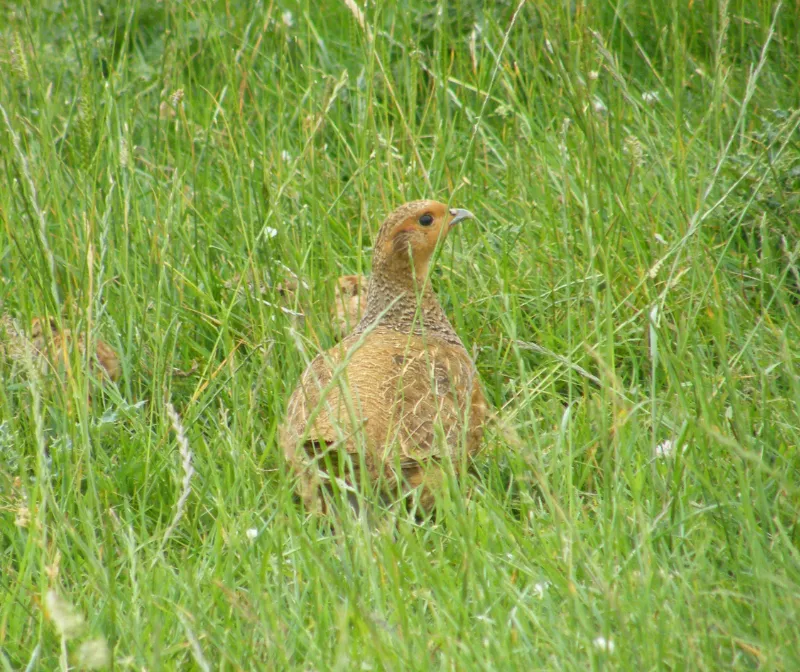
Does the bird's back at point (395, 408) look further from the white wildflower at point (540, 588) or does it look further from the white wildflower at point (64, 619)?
the white wildflower at point (64, 619)

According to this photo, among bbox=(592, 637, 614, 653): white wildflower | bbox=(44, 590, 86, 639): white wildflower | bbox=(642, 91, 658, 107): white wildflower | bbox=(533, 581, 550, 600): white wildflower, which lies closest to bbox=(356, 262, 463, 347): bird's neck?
bbox=(642, 91, 658, 107): white wildflower

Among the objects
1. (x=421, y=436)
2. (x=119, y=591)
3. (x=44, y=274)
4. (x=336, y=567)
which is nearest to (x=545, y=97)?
(x=421, y=436)

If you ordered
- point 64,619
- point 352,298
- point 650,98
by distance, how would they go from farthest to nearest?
point 650,98, point 352,298, point 64,619

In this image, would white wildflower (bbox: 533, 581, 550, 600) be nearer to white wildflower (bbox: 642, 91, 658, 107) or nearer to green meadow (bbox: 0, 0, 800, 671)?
green meadow (bbox: 0, 0, 800, 671)

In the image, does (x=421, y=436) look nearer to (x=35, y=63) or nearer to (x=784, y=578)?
(x=784, y=578)

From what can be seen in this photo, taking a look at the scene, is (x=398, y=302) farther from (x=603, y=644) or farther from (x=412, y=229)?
(x=603, y=644)

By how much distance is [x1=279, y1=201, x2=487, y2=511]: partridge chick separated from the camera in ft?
10.9

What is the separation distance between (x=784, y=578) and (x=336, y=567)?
1118 mm

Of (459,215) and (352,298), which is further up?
(459,215)

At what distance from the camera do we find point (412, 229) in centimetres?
441

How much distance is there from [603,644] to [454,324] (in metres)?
2.40

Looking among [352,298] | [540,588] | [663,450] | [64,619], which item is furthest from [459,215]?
[64,619]

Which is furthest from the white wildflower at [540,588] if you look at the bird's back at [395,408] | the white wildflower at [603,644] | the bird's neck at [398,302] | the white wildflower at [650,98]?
the white wildflower at [650,98]

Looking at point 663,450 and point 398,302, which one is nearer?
point 663,450
